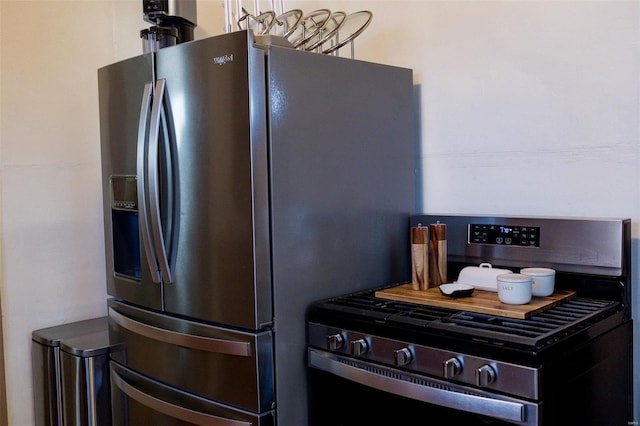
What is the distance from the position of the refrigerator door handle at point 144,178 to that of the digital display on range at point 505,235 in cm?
99

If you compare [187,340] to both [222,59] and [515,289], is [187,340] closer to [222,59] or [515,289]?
[222,59]

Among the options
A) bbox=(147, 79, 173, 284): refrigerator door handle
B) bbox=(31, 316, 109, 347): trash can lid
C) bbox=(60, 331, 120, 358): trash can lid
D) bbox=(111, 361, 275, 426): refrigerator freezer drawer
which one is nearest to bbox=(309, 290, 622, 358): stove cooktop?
bbox=(111, 361, 275, 426): refrigerator freezer drawer

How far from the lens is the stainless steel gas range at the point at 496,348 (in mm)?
1259

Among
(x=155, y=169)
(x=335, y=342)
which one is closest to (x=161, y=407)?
(x=335, y=342)

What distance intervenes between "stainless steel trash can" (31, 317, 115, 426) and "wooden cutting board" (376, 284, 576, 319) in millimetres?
1070

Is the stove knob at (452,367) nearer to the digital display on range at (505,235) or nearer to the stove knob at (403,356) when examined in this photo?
the stove knob at (403,356)

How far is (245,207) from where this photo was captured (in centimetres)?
159

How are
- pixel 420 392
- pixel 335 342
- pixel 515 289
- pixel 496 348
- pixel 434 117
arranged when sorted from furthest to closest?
pixel 434 117, pixel 335 342, pixel 515 289, pixel 420 392, pixel 496 348

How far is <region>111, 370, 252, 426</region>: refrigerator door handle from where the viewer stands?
166 centimetres

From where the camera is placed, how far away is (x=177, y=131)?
1.76 m

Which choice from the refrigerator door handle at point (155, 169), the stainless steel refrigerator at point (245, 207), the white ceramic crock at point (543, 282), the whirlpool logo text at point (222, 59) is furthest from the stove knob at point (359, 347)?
the whirlpool logo text at point (222, 59)

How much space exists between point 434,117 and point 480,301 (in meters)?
0.79

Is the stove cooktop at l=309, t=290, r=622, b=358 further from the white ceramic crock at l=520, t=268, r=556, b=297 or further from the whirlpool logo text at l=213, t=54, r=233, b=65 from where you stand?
the whirlpool logo text at l=213, t=54, r=233, b=65

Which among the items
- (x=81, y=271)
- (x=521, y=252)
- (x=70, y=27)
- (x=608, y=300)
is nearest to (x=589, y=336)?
(x=608, y=300)
